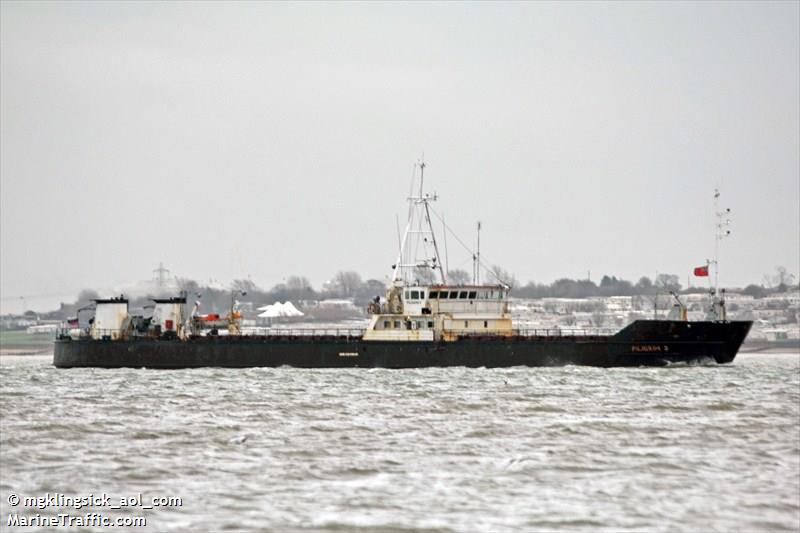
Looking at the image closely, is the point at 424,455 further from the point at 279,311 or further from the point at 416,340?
the point at 279,311

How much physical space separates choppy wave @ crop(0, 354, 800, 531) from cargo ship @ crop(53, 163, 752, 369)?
12.9 meters

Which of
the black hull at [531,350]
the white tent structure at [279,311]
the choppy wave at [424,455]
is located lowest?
the choppy wave at [424,455]

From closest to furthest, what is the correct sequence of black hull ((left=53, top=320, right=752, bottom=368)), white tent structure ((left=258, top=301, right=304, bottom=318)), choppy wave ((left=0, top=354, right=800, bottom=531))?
1. choppy wave ((left=0, top=354, right=800, bottom=531))
2. black hull ((left=53, top=320, right=752, bottom=368))
3. white tent structure ((left=258, top=301, right=304, bottom=318))

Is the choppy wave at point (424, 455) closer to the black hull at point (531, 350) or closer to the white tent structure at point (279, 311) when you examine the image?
the black hull at point (531, 350)

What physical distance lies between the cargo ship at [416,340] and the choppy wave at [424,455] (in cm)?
1295

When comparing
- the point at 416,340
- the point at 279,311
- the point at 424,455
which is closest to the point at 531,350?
the point at 416,340

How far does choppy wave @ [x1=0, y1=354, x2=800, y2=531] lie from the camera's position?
20953 millimetres

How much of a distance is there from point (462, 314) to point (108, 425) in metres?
30.3

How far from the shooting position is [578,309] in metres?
165

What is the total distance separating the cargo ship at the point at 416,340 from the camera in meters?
59.3

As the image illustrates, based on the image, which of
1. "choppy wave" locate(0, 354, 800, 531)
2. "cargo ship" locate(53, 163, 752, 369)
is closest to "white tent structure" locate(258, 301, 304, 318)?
"cargo ship" locate(53, 163, 752, 369)

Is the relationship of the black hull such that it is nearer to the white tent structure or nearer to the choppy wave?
the choppy wave

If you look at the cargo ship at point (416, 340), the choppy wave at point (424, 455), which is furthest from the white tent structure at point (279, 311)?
the choppy wave at point (424, 455)

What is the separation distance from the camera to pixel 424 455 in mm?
26766
